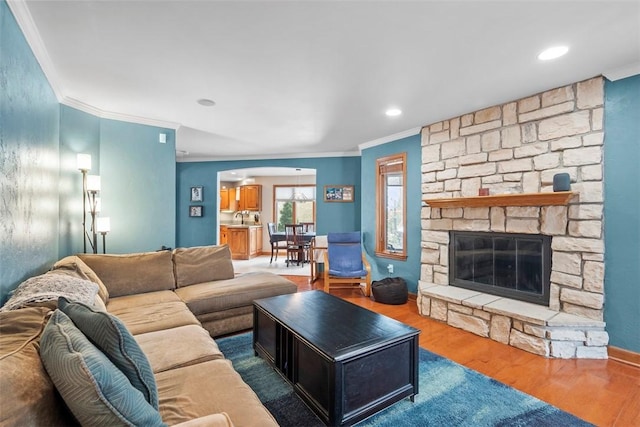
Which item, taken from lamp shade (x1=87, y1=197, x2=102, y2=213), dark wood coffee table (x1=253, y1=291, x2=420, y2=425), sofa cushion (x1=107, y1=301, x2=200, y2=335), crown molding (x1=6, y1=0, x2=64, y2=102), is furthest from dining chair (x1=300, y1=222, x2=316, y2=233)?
crown molding (x1=6, y1=0, x2=64, y2=102)

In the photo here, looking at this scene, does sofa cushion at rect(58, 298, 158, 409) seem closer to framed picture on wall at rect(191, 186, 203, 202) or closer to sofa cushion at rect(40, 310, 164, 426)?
sofa cushion at rect(40, 310, 164, 426)

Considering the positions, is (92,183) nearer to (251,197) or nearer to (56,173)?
(56,173)

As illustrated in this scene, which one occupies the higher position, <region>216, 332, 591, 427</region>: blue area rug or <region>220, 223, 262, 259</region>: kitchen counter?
<region>220, 223, 262, 259</region>: kitchen counter

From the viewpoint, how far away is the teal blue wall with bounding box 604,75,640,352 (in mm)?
2348

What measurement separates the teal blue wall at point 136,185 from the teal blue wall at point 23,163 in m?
0.91

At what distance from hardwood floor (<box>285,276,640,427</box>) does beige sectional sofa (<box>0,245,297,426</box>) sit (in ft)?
6.30

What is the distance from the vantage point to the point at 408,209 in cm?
426

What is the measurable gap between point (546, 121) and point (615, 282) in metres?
1.52

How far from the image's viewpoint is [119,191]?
356 cm

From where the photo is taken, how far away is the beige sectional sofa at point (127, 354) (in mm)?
780

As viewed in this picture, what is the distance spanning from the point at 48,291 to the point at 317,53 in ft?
7.44

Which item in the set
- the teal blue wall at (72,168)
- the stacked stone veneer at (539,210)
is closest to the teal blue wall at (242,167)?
the stacked stone veneer at (539,210)

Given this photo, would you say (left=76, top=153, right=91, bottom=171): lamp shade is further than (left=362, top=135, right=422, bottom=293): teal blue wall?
No

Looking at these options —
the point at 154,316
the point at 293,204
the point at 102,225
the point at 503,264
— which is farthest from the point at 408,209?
the point at 293,204
